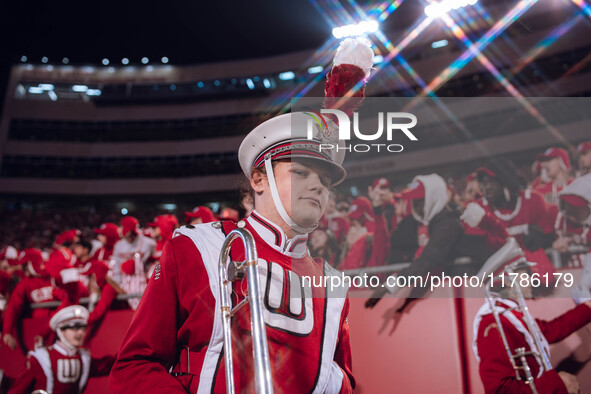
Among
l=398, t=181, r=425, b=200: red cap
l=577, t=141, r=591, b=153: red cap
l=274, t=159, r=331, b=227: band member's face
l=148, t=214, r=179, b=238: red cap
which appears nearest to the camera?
l=274, t=159, r=331, b=227: band member's face

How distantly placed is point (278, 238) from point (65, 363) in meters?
3.21

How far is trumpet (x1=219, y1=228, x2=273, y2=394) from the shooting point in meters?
1.23

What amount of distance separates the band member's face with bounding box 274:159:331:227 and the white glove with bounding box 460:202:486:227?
4.76ft

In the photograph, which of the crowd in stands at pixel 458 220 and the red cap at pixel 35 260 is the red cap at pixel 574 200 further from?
the red cap at pixel 35 260

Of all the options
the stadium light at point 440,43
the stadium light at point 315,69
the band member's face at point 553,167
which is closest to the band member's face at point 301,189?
the band member's face at point 553,167

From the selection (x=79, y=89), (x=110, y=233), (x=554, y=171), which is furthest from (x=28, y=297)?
(x=79, y=89)

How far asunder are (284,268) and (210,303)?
0.28 metres

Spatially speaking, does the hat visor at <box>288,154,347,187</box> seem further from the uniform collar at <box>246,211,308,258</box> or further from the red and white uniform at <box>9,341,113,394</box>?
the red and white uniform at <box>9,341,113,394</box>

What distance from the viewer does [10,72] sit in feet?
92.2

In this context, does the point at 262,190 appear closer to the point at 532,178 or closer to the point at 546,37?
the point at 532,178

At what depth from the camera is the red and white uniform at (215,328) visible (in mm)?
1513

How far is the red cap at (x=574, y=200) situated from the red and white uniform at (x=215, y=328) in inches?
88.8

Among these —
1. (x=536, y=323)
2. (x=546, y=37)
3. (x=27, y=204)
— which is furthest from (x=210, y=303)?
(x=27, y=204)

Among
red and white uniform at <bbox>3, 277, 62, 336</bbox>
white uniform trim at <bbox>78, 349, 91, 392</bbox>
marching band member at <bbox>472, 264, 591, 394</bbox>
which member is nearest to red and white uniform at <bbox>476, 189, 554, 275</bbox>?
marching band member at <bbox>472, 264, 591, 394</bbox>
